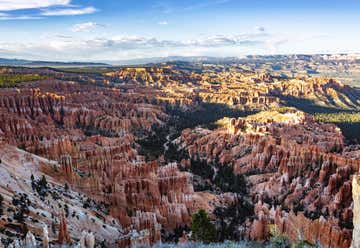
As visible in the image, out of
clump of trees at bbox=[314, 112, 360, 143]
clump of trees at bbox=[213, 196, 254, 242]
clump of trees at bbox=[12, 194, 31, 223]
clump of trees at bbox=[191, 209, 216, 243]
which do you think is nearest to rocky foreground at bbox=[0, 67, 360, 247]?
clump of trees at bbox=[12, 194, 31, 223]

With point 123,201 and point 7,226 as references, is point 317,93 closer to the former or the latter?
point 123,201

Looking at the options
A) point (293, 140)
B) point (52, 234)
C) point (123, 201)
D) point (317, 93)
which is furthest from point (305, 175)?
point (317, 93)

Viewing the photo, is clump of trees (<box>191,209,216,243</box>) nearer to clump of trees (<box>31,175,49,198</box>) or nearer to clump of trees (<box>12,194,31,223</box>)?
clump of trees (<box>31,175,49,198</box>)

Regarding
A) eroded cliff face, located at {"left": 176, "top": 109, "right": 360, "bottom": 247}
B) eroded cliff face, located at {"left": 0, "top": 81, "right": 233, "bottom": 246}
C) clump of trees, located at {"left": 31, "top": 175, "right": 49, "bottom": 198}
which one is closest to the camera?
clump of trees, located at {"left": 31, "top": 175, "right": 49, "bottom": 198}

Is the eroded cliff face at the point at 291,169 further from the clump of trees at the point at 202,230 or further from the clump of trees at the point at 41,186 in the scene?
the clump of trees at the point at 41,186

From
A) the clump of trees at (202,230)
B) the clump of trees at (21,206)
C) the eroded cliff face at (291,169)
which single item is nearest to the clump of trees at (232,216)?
the eroded cliff face at (291,169)

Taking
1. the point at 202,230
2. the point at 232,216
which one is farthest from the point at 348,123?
the point at 202,230
